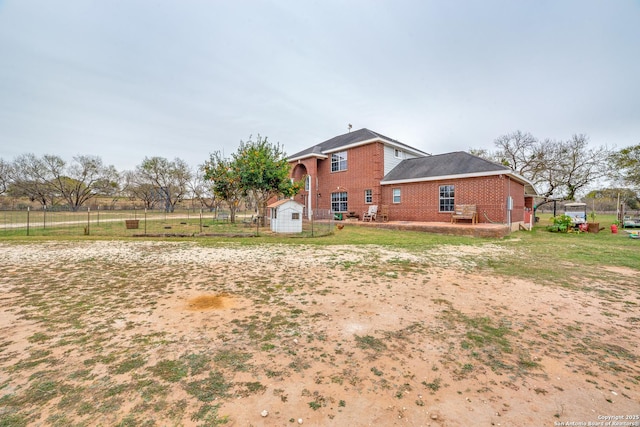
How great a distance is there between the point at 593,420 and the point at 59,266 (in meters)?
10.2

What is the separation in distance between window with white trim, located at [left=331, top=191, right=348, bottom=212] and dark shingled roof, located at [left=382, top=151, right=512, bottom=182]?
4.12 meters

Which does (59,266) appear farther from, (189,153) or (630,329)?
(189,153)

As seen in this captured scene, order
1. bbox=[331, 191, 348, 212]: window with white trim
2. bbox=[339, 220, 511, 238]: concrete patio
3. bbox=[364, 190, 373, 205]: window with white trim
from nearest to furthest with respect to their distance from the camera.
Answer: bbox=[339, 220, 511, 238]: concrete patio → bbox=[364, 190, 373, 205]: window with white trim → bbox=[331, 191, 348, 212]: window with white trim

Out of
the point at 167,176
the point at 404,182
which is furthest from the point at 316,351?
the point at 167,176

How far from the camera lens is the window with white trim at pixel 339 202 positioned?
2270cm

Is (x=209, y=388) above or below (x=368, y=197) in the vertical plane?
below

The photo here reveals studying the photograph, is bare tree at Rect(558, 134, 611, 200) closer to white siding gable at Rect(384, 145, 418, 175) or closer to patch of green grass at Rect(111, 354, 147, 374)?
white siding gable at Rect(384, 145, 418, 175)

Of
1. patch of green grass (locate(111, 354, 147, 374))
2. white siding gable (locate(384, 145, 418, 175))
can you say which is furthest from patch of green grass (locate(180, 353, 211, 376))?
white siding gable (locate(384, 145, 418, 175))

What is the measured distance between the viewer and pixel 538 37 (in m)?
13.8

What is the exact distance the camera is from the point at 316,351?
111 inches

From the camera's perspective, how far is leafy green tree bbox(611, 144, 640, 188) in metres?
23.1

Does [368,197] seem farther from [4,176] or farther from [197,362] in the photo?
[4,176]

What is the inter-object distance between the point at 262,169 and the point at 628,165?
33.4m

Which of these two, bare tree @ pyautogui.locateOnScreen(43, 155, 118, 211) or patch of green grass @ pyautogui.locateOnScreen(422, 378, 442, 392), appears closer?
patch of green grass @ pyautogui.locateOnScreen(422, 378, 442, 392)
